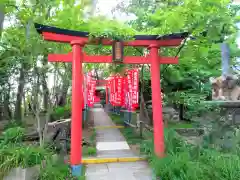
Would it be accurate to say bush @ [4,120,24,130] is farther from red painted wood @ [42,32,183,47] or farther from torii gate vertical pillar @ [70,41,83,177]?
red painted wood @ [42,32,183,47]

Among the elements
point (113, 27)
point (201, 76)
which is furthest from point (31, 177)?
point (201, 76)

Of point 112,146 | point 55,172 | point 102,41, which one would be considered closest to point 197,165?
point 55,172

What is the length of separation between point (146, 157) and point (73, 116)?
2.61m

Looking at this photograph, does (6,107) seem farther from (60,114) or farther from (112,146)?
(112,146)

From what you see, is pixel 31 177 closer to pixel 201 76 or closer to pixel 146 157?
pixel 146 157

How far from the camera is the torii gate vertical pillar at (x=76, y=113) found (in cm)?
641

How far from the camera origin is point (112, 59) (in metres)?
6.93

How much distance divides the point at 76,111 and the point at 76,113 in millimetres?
51

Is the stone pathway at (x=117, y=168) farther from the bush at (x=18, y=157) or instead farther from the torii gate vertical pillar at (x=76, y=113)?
the bush at (x=18, y=157)

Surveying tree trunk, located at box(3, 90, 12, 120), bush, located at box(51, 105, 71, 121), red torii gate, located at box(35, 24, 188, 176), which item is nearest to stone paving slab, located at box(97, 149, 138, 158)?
red torii gate, located at box(35, 24, 188, 176)

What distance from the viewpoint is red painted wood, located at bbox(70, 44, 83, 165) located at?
6449 mm

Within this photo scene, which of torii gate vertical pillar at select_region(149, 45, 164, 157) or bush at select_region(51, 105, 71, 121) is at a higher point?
torii gate vertical pillar at select_region(149, 45, 164, 157)

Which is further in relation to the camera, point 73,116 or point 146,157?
point 146,157

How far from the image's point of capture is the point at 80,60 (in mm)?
6691
